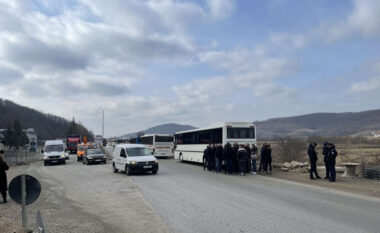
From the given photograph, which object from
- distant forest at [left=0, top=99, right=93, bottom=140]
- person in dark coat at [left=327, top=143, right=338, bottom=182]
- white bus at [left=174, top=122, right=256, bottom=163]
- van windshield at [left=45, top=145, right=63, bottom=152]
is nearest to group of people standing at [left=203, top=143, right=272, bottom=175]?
white bus at [left=174, top=122, right=256, bottom=163]

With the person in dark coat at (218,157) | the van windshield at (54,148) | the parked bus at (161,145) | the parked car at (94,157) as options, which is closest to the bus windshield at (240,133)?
the person in dark coat at (218,157)

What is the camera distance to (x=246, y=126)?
2394 cm

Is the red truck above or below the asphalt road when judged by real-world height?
above

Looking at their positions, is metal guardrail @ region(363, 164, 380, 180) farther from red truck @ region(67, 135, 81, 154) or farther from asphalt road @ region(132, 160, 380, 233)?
red truck @ region(67, 135, 81, 154)

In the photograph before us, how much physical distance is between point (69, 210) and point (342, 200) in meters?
8.61

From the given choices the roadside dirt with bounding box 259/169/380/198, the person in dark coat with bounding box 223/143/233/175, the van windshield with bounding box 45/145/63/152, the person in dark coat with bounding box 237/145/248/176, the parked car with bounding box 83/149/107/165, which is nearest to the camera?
the roadside dirt with bounding box 259/169/380/198

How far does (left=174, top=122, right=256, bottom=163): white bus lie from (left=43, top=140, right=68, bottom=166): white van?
1155 cm

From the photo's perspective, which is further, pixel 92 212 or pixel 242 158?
pixel 242 158

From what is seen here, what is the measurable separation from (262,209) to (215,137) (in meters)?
15.5

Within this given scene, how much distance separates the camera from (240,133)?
23.8 metres

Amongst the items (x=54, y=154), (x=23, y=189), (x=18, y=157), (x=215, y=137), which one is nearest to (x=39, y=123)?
(x=18, y=157)

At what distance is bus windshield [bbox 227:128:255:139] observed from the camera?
23.6 meters

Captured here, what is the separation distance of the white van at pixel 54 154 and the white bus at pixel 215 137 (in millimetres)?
11548

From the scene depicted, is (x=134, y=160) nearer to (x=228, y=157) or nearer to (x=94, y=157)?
(x=228, y=157)
